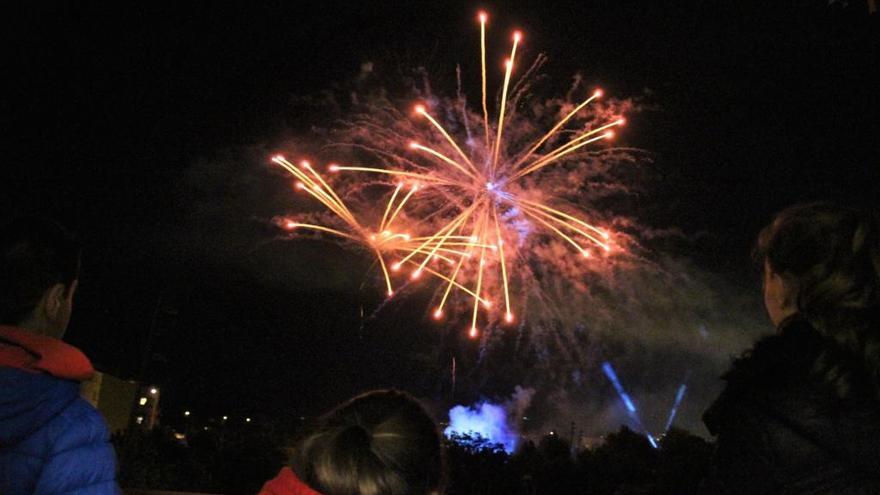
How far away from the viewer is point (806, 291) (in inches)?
69.1

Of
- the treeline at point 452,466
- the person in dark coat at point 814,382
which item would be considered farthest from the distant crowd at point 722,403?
the treeline at point 452,466

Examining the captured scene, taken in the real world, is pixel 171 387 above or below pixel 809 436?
above

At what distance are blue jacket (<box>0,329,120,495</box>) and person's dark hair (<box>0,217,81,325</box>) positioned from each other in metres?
0.23

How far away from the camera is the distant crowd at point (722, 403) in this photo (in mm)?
1490

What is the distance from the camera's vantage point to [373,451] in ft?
6.77

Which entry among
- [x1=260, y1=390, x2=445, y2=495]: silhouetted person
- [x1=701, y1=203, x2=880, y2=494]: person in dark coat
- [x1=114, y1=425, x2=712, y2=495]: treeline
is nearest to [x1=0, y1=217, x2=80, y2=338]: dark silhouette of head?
[x1=260, y1=390, x2=445, y2=495]: silhouetted person

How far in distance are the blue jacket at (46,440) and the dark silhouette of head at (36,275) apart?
0.22m

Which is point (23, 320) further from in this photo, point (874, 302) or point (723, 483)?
point (874, 302)

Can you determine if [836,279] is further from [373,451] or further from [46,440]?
[46,440]

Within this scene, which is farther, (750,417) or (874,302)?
(874,302)

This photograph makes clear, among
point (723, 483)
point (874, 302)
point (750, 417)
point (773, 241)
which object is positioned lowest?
point (723, 483)

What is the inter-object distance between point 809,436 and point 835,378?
0.50 feet

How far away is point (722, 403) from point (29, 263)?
2.44 m

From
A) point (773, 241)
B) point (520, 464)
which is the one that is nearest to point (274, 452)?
point (520, 464)
